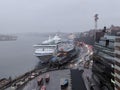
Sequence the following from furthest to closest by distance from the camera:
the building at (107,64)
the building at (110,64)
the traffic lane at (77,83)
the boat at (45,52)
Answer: the boat at (45,52) < the traffic lane at (77,83) < the building at (107,64) < the building at (110,64)

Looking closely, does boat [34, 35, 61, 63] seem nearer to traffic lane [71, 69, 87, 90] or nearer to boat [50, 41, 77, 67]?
boat [50, 41, 77, 67]

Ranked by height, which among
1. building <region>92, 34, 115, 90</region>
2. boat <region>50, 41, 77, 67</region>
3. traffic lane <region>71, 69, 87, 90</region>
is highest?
building <region>92, 34, 115, 90</region>

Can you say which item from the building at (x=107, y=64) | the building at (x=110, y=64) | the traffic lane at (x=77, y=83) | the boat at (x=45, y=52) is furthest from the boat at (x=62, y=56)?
the building at (x=107, y=64)

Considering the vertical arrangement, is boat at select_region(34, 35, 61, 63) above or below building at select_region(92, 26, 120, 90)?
below

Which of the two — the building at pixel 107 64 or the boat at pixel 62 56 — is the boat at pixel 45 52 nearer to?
the boat at pixel 62 56

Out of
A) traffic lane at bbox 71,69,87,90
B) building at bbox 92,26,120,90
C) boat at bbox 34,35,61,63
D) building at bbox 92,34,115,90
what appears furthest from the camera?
boat at bbox 34,35,61,63

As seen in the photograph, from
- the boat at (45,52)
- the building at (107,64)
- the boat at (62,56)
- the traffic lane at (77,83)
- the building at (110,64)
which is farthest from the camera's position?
the boat at (45,52)

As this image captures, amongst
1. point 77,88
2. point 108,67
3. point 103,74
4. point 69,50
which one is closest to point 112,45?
point 108,67

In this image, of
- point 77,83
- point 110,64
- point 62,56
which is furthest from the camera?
point 62,56

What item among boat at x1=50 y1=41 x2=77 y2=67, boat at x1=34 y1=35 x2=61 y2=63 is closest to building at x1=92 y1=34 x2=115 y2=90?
boat at x1=50 y1=41 x2=77 y2=67

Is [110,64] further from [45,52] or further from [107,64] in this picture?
[45,52]

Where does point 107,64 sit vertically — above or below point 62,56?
above

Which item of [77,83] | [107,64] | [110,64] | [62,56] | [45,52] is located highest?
[110,64]

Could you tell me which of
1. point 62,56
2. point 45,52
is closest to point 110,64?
point 62,56
